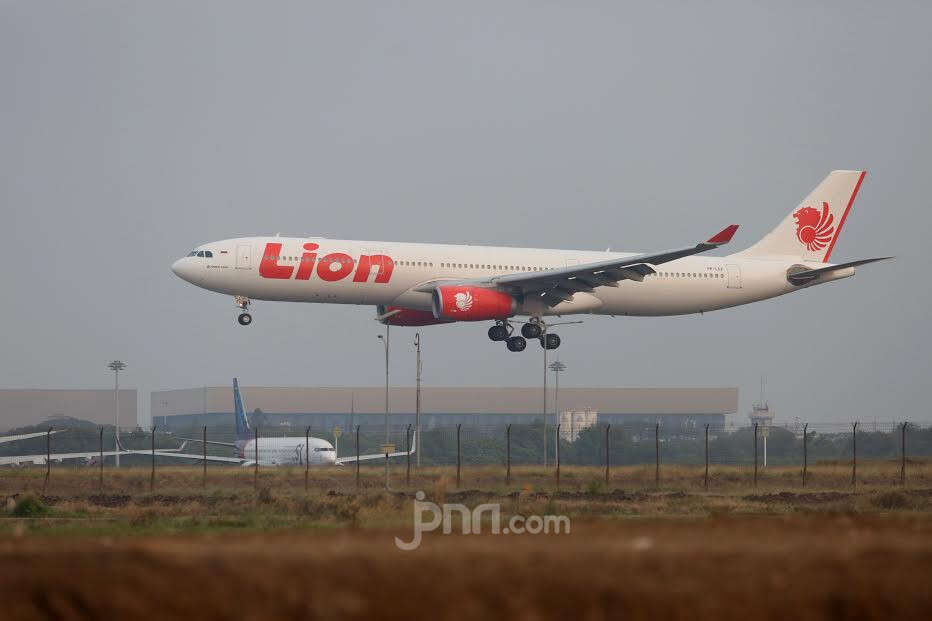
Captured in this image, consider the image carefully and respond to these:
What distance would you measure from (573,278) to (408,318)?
8.79m

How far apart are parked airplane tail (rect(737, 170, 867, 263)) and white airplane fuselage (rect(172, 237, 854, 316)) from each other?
8.81 ft

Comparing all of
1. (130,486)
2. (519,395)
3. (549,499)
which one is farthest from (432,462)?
(519,395)

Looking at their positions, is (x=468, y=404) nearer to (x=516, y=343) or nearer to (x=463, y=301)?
(x=516, y=343)

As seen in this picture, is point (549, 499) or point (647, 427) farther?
point (647, 427)

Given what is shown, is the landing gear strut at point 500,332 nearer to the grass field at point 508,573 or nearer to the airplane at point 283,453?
the airplane at point 283,453

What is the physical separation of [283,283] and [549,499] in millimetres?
21403

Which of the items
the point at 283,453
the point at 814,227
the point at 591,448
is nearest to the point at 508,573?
the point at 814,227

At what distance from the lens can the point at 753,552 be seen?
10430mm

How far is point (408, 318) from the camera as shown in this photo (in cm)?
5962

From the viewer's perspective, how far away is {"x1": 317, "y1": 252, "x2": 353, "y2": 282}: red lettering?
170 ft

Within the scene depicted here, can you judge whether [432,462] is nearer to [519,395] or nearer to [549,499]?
[549,499]

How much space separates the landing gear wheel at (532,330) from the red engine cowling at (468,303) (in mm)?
3780

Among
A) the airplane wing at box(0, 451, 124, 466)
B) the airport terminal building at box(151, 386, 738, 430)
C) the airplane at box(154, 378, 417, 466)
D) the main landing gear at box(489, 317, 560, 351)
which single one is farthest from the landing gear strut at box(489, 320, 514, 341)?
the airport terminal building at box(151, 386, 738, 430)

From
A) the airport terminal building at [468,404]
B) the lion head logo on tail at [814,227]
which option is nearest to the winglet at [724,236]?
the lion head logo on tail at [814,227]
